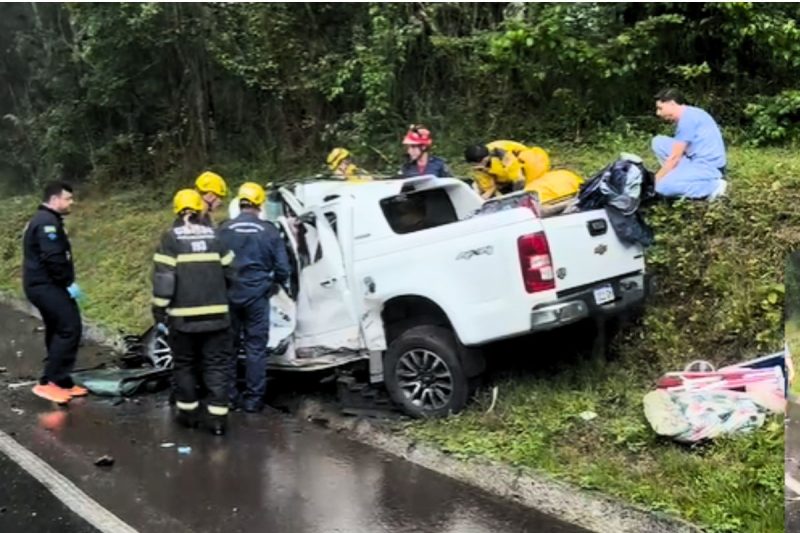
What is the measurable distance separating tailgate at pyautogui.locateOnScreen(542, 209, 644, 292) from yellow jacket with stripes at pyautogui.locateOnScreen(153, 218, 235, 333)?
98.0 inches

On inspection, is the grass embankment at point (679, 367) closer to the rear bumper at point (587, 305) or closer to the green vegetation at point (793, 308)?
the rear bumper at point (587, 305)

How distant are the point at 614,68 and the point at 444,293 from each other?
6561 millimetres

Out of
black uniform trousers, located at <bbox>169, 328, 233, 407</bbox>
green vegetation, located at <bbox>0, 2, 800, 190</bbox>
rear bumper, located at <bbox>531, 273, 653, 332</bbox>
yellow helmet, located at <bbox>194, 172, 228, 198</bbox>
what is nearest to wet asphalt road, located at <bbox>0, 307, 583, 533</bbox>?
black uniform trousers, located at <bbox>169, 328, 233, 407</bbox>

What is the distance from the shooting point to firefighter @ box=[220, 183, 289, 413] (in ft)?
25.1

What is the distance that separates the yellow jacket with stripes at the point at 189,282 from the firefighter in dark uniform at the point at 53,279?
1369 mm

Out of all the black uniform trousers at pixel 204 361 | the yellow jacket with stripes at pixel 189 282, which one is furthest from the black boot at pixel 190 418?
the yellow jacket with stripes at pixel 189 282

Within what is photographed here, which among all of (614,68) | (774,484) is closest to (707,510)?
(774,484)

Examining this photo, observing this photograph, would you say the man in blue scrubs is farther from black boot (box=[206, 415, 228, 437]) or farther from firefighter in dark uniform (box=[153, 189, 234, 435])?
black boot (box=[206, 415, 228, 437])

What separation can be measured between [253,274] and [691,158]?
12.1ft

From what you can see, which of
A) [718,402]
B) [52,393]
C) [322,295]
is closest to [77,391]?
[52,393]

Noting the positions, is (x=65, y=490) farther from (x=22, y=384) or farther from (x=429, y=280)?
(x=22, y=384)

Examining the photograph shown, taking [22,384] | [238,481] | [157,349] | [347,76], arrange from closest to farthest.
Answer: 1. [238,481]
2. [157,349]
3. [22,384]
4. [347,76]

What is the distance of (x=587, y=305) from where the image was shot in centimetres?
674

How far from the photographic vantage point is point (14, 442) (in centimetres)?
727
